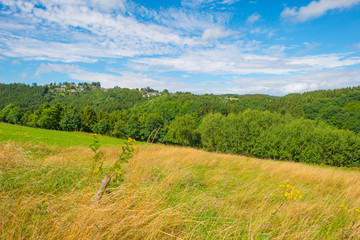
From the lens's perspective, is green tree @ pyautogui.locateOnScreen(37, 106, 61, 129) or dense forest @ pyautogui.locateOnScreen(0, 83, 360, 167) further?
green tree @ pyautogui.locateOnScreen(37, 106, 61, 129)

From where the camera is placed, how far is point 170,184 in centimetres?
397

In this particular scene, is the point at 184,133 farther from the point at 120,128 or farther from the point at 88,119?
the point at 88,119

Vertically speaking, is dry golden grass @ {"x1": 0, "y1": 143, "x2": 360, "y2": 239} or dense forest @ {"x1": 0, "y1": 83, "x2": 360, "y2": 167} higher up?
Result: dry golden grass @ {"x1": 0, "y1": 143, "x2": 360, "y2": 239}

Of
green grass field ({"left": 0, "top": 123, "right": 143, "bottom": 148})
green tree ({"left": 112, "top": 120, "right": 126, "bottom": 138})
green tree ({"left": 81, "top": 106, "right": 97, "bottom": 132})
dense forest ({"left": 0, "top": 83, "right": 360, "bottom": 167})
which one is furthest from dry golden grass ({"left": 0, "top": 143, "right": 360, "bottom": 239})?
green tree ({"left": 81, "top": 106, "right": 97, "bottom": 132})

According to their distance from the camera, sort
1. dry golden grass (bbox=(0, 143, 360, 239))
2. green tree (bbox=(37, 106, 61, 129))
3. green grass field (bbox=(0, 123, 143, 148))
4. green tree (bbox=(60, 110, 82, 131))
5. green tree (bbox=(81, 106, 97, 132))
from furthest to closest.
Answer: green tree (bbox=(81, 106, 97, 132)) < green tree (bbox=(60, 110, 82, 131)) < green tree (bbox=(37, 106, 61, 129)) < green grass field (bbox=(0, 123, 143, 148)) < dry golden grass (bbox=(0, 143, 360, 239))

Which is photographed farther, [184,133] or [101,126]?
[101,126]

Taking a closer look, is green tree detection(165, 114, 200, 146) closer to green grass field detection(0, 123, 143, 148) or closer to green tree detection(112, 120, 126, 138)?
green tree detection(112, 120, 126, 138)

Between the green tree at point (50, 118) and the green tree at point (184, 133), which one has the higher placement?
the green tree at point (50, 118)

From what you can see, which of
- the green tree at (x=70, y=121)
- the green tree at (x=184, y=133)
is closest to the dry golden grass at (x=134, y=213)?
the green tree at (x=184, y=133)

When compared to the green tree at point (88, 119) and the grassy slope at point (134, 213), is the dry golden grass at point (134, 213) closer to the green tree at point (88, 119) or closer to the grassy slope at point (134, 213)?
the grassy slope at point (134, 213)

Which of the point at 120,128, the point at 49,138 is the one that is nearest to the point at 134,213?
the point at 49,138

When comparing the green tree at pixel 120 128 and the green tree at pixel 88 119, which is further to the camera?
the green tree at pixel 88 119

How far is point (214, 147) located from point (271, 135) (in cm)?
1349

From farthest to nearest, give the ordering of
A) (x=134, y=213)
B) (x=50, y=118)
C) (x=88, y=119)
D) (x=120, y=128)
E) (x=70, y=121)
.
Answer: (x=88, y=119)
(x=120, y=128)
(x=70, y=121)
(x=50, y=118)
(x=134, y=213)
